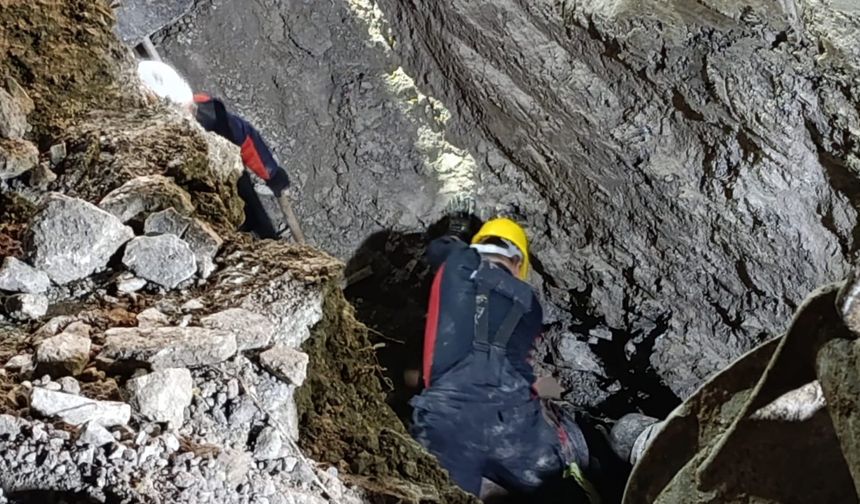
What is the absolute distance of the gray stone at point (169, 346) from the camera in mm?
1388

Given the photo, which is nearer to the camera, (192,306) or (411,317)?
(192,306)

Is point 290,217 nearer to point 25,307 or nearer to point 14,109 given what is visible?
point 14,109

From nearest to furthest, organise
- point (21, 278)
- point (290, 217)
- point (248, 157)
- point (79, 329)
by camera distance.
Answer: point (79, 329) < point (21, 278) < point (248, 157) < point (290, 217)

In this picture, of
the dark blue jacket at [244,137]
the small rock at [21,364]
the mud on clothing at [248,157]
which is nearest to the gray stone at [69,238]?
the small rock at [21,364]

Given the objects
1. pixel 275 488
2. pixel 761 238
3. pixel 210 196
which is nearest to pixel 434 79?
pixel 761 238

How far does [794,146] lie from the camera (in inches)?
114

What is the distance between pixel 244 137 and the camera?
3.63 m

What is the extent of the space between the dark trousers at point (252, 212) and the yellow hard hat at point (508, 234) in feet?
3.35

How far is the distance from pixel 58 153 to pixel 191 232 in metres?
0.45

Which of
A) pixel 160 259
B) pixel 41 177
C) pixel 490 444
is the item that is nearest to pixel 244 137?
pixel 490 444

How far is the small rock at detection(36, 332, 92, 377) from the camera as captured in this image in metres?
1.34

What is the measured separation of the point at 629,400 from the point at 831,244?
1.57 metres

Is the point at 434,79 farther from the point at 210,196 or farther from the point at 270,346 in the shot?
the point at 270,346

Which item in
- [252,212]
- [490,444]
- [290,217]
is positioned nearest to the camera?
[490,444]
